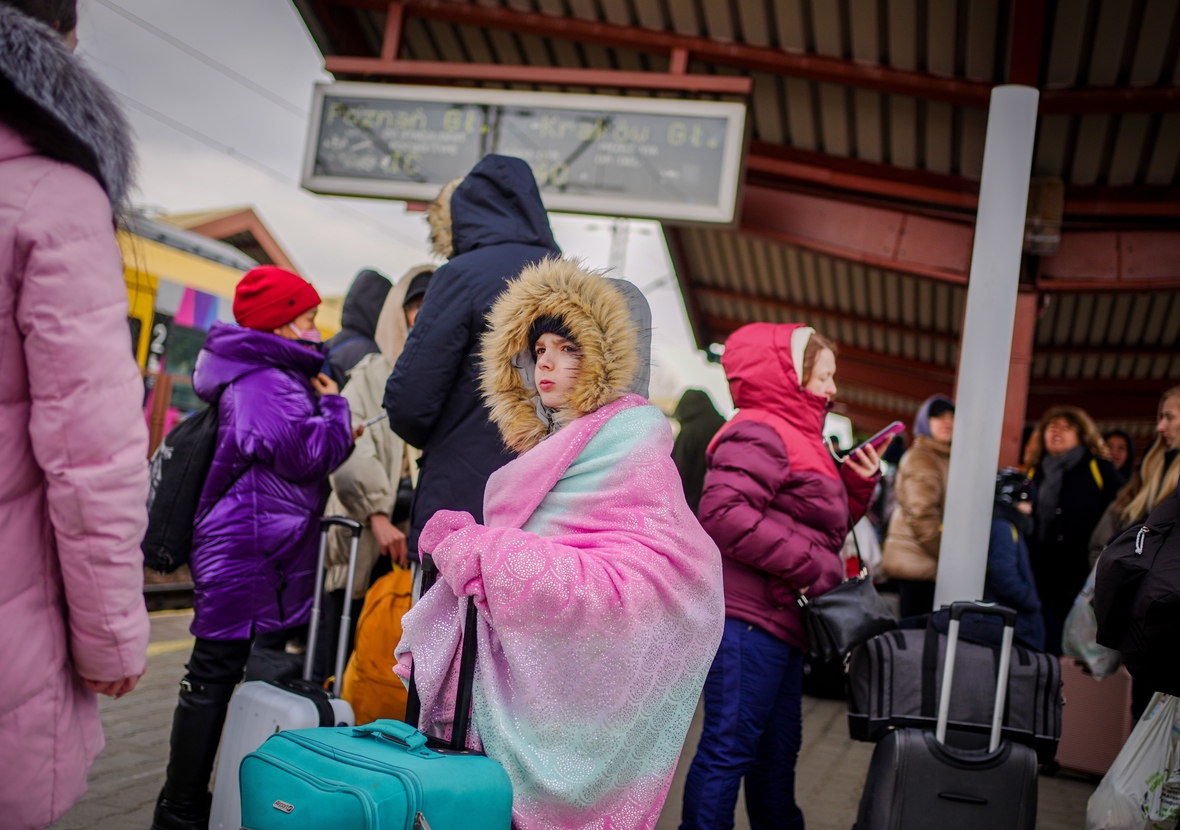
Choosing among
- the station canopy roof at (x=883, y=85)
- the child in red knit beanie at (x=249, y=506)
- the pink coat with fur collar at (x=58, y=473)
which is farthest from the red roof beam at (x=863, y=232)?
the pink coat with fur collar at (x=58, y=473)

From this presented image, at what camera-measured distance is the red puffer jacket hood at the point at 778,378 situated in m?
3.48

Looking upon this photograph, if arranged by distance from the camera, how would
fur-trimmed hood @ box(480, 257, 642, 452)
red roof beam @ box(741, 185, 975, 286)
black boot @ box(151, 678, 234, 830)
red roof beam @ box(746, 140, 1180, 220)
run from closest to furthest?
fur-trimmed hood @ box(480, 257, 642, 452)
black boot @ box(151, 678, 234, 830)
red roof beam @ box(746, 140, 1180, 220)
red roof beam @ box(741, 185, 975, 286)

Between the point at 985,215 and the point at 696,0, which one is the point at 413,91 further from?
the point at 985,215

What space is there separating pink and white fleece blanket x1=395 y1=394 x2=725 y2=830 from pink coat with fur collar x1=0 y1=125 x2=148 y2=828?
734 millimetres

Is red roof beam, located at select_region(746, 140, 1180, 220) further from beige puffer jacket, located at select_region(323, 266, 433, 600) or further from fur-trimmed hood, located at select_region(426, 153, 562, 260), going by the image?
fur-trimmed hood, located at select_region(426, 153, 562, 260)

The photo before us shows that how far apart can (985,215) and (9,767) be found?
3.63 m

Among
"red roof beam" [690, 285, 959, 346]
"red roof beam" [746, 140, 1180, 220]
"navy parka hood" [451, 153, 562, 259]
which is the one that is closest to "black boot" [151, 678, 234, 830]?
"navy parka hood" [451, 153, 562, 259]

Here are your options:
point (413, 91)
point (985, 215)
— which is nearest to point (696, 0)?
point (413, 91)

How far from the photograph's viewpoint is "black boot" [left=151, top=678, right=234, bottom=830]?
3125 millimetres

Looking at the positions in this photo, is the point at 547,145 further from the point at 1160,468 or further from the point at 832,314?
the point at 832,314

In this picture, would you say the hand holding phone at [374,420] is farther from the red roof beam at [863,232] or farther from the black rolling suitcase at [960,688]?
the red roof beam at [863,232]

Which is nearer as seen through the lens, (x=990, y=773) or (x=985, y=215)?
(x=990, y=773)

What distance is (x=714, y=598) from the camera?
2.43 m

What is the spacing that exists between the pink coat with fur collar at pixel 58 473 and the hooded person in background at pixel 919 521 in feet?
14.6
